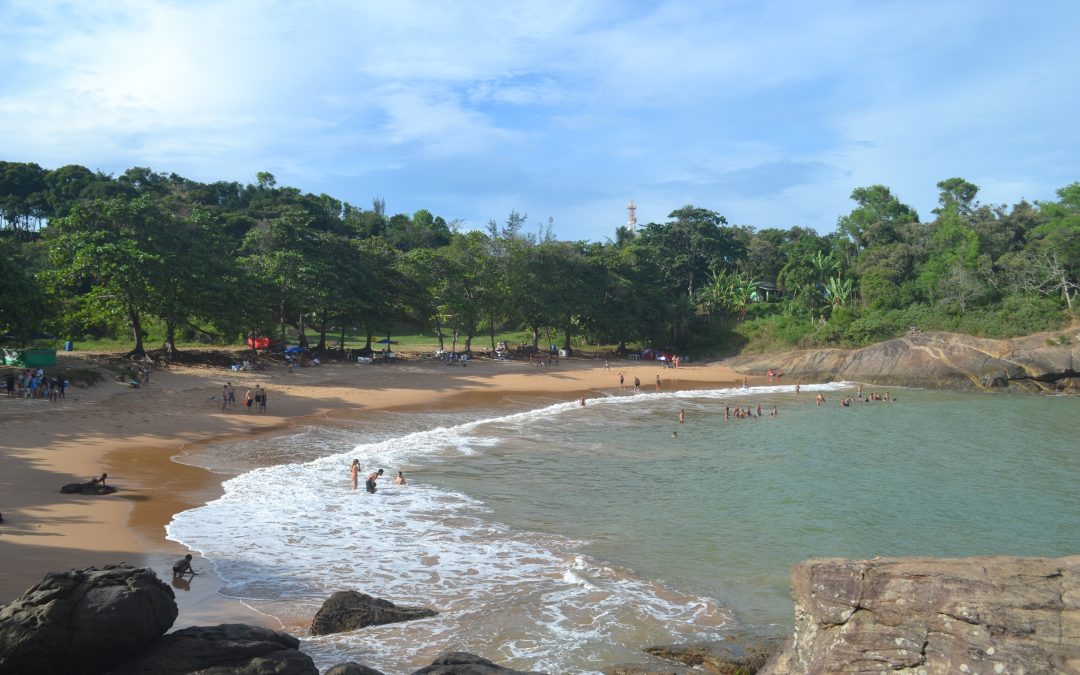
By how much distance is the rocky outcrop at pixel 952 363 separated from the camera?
164ft

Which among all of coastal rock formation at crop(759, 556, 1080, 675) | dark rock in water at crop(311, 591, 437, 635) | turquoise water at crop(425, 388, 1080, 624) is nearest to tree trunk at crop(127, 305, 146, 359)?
turquoise water at crop(425, 388, 1080, 624)

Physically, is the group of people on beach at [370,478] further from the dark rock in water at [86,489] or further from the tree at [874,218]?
the tree at [874,218]

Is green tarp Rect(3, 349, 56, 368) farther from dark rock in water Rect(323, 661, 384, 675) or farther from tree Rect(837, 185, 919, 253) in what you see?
tree Rect(837, 185, 919, 253)

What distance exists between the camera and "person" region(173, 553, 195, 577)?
1289cm

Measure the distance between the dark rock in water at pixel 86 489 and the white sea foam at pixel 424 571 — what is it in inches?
103

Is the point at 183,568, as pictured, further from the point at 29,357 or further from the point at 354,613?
the point at 29,357

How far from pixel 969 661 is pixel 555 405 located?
35.2 metres

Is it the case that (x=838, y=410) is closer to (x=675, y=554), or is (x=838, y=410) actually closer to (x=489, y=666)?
(x=675, y=554)

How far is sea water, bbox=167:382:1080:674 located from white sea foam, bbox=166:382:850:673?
55 millimetres

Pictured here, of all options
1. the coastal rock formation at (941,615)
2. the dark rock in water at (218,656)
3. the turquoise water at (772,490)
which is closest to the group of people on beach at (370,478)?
the turquoise water at (772,490)

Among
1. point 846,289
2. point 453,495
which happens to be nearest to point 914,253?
point 846,289

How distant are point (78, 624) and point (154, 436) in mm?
19846

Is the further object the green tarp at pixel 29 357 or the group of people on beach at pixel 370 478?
the green tarp at pixel 29 357

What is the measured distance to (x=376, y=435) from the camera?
29.5 metres
